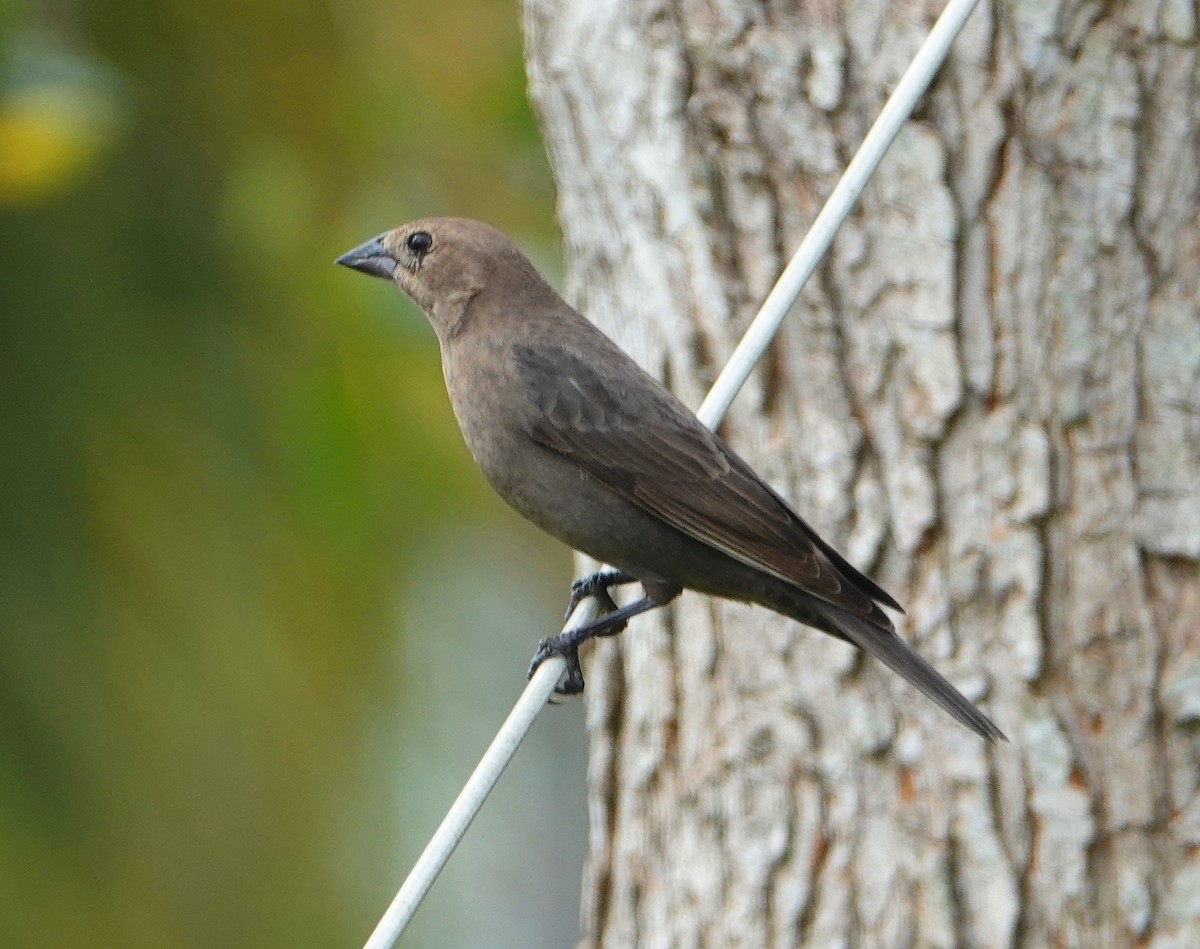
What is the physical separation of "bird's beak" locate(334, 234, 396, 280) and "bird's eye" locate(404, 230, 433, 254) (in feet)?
0.25

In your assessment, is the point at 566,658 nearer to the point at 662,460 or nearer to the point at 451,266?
the point at 662,460

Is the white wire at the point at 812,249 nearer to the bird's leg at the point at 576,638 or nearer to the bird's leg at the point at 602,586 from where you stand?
the bird's leg at the point at 576,638

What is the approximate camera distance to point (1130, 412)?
13.6 feet

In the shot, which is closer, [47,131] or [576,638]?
[576,638]

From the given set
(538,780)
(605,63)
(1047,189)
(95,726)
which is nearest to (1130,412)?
(1047,189)

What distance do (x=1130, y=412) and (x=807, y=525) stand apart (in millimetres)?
827

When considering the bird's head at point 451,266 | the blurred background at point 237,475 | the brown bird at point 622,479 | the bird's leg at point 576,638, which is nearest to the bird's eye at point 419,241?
the bird's head at point 451,266

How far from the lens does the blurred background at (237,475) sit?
513cm

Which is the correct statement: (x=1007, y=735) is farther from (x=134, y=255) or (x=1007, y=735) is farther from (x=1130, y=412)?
(x=134, y=255)

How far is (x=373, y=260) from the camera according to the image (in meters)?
4.58

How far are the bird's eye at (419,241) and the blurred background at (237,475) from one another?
2.98 feet

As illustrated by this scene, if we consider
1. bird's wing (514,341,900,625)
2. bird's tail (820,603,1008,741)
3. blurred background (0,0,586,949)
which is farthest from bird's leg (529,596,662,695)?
blurred background (0,0,586,949)

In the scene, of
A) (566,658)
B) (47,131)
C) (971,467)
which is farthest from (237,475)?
(971,467)

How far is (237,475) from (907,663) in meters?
2.62
